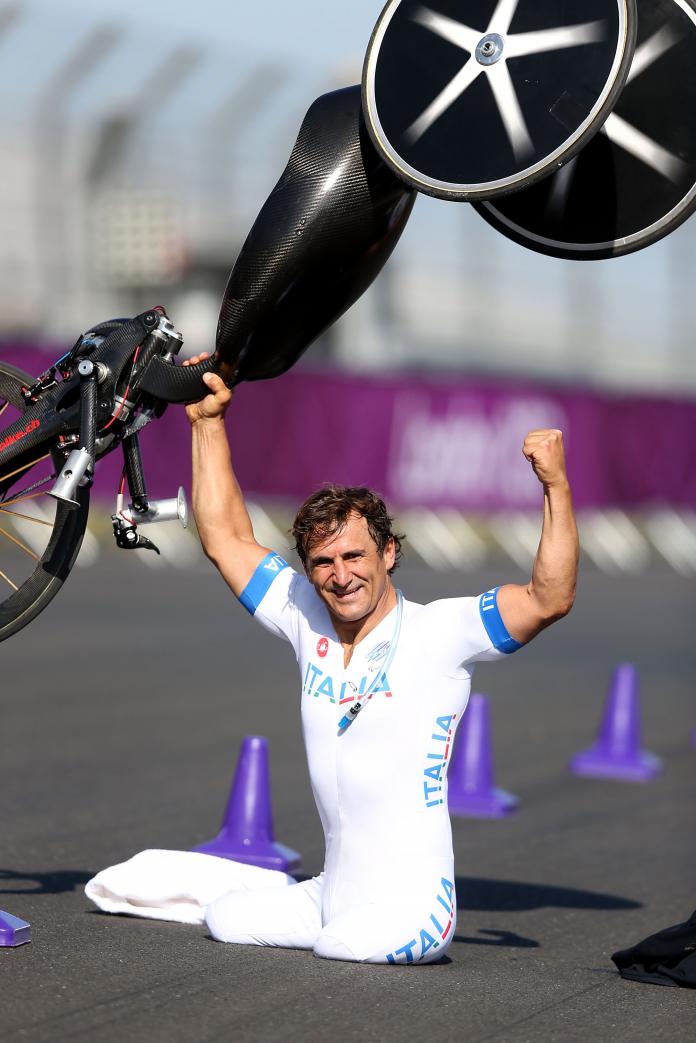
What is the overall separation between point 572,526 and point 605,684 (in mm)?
8664

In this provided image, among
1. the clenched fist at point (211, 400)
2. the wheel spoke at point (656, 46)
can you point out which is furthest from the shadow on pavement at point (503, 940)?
the wheel spoke at point (656, 46)

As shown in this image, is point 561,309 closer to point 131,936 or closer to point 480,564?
point 480,564

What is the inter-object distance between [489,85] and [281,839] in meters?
3.89

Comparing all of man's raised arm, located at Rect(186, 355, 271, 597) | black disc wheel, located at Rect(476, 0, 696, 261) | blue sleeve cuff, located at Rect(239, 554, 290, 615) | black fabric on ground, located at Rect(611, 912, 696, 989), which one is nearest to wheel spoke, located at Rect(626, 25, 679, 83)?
black disc wheel, located at Rect(476, 0, 696, 261)

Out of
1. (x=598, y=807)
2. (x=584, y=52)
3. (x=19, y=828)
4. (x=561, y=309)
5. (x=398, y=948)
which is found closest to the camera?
(x=584, y=52)

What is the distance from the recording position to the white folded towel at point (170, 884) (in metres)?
6.00

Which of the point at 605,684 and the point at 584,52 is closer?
the point at 584,52

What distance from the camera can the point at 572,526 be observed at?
5.31m

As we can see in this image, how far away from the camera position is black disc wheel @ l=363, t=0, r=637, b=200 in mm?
5023

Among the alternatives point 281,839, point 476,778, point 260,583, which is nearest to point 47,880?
point 281,839

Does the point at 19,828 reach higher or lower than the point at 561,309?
lower

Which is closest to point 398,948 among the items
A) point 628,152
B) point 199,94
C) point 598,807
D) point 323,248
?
point 323,248

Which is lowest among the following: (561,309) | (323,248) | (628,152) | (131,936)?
(131,936)

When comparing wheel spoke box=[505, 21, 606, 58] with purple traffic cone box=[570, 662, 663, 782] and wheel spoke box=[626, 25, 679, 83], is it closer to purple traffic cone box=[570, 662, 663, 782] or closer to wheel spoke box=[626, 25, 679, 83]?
wheel spoke box=[626, 25, 679, 83]
